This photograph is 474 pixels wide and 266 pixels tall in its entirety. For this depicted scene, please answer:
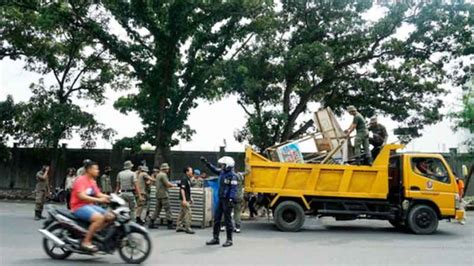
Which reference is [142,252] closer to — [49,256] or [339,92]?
[49,256]

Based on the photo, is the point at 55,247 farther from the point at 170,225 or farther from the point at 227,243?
the point at 170,225

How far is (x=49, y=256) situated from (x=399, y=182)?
893cm

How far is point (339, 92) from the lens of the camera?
22016mm

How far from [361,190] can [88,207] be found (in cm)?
747

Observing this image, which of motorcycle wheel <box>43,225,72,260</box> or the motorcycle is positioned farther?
motorcycle wheel <box>43,225,72,260</box>

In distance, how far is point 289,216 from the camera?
13.1 meters

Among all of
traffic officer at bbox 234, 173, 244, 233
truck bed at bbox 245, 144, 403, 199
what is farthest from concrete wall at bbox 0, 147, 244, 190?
truck bed at bbox 245, 144, 403, 199

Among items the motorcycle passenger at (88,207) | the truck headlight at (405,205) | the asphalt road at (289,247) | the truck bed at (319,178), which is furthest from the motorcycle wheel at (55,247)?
the truck headlight at (405,205)

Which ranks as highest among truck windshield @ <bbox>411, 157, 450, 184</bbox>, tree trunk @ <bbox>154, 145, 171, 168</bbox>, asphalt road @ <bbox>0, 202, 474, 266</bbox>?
tree trunk @ <bbox>154, 145, 171, 168</bbox>

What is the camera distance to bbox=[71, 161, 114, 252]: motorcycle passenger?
25.9ft

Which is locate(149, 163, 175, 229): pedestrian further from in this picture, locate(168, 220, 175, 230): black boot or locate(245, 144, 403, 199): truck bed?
locate(245, 144, 403, 199): truck bed

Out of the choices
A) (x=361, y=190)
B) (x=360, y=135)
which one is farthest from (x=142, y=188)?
(x=360, y=135)

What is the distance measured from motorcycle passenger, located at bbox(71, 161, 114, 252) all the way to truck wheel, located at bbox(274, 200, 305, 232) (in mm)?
5944

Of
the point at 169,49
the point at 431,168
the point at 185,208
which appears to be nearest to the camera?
the point at 185,208
